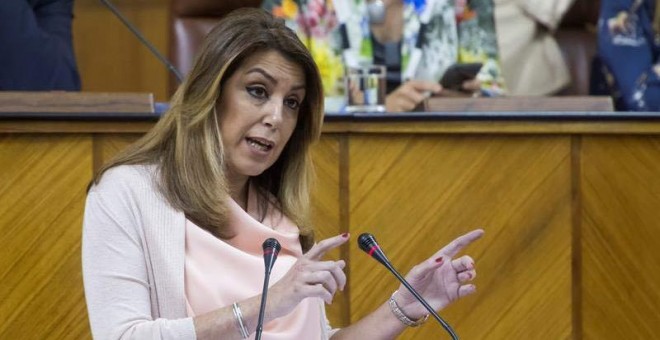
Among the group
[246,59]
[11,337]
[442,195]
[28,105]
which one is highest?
[246,59]

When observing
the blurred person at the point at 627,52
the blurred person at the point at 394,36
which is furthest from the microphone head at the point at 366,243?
the blurred person at the point at 627,52

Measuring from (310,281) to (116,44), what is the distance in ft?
10.3

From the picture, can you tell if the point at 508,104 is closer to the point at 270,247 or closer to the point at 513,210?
the point at 513,210

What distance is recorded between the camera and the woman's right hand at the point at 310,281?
2.04 meters

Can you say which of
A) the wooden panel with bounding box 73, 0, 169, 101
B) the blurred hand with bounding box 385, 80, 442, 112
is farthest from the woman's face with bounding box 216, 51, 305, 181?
the wooden panel with bounding box 73, 0, 169, 101

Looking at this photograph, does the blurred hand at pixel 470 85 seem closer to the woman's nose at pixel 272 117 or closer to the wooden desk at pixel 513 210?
the wooden desk at pixel 513 210

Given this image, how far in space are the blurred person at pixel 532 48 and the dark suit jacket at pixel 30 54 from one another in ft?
4.85

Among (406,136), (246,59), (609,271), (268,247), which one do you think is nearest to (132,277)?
(268,247)

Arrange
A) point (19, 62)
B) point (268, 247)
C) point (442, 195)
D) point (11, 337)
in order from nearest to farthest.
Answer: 1. point (268, 247)
2. point (11, 337)
3. point (442, 195)
4. point (19, 62)

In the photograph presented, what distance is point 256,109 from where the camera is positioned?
2.38 m

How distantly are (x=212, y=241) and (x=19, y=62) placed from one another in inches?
55.1

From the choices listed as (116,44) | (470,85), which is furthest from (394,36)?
(116,44)

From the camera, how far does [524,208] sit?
9.65 feet

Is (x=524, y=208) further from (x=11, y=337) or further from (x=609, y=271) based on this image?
(x=11, y=337)
